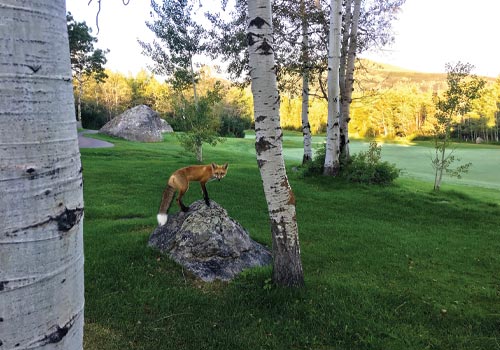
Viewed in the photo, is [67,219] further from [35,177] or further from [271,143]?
[271,143]

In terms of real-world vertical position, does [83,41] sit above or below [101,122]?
above

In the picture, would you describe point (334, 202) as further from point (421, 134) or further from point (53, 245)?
point (421, 134)

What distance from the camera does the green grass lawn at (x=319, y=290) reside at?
4141 mm

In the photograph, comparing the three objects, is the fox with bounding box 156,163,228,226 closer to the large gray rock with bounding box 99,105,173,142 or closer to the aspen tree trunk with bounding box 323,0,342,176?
the aspen tree trunk with bounding box 323,0,342,176

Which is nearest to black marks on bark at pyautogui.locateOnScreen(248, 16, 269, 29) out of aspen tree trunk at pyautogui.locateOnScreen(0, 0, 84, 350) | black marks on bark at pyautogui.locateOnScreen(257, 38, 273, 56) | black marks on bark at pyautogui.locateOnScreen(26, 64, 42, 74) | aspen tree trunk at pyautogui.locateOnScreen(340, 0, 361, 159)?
black marks on bark at pyautogui.locateOnScreen(257, 38, 273, 56)

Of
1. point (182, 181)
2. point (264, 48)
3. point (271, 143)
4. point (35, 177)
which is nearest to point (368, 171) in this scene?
point (182, 181)

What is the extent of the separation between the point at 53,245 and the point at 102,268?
5.21 meters

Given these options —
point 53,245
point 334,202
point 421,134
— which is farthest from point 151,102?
point 53,245

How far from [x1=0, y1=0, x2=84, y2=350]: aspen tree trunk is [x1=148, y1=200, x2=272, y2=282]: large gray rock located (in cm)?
462

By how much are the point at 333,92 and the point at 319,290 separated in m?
11.0

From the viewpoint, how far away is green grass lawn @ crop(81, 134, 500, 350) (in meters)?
4.14

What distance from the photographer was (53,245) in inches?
42.1

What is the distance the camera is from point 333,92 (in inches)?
578

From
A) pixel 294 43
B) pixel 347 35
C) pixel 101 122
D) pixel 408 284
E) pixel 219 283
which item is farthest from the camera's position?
pixel 101 122
